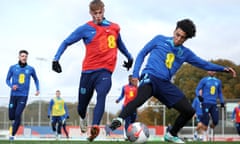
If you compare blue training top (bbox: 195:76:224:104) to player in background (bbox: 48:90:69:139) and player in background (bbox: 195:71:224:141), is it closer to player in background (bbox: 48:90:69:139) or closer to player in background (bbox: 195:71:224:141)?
→ player in background (bbox: 195:71:224:141)

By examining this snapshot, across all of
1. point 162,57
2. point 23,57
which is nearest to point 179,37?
point 162,57

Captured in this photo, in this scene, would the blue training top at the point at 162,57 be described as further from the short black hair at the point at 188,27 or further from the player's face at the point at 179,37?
the short black hair at the point at 188,27

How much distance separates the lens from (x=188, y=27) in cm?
889

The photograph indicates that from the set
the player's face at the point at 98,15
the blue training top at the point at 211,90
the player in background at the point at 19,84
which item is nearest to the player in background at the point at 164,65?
the player's face at the point at 98,15

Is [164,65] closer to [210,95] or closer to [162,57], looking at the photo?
[162,57]

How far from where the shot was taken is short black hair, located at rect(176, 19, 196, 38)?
8.90m

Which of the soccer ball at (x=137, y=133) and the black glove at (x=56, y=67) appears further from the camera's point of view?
the black glove at (x=56, y=67)

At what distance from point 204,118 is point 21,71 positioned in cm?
828

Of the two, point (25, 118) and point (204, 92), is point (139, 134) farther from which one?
point (25, 118)

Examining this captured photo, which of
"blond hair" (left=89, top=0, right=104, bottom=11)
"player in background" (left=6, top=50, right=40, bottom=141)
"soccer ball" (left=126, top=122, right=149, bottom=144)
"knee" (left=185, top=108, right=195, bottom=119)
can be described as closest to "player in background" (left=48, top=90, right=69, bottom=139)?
"player in background" (left=6, top=50, right=40, bottom=141)

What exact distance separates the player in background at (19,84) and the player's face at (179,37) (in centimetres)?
764

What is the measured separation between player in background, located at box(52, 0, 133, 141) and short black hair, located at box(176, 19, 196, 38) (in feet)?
5.90

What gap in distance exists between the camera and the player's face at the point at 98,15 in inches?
399

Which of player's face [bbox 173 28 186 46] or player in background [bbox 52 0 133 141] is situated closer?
player's face [bbox 173 28 186 46]
